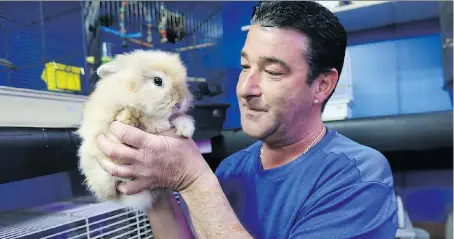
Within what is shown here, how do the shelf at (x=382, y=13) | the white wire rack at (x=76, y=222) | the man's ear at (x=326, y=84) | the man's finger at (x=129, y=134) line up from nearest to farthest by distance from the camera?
the man's finger at (x=129, y=134), the white wire rack at (x=76, y=222), the man's ear at (x=326, y=84), the shelf at (x=382, y=13)

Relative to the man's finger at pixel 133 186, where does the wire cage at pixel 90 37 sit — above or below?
above

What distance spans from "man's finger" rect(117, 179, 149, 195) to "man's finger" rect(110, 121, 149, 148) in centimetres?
8

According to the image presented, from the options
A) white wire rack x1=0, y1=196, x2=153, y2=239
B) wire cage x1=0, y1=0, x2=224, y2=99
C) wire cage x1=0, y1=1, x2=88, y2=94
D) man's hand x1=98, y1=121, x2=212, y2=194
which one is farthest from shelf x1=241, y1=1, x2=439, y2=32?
man's hand x1=98, y1=121, x2=212, y2=194

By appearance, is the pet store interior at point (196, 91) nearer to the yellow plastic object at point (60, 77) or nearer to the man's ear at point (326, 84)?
the yellow plastic object at point (60, 77)

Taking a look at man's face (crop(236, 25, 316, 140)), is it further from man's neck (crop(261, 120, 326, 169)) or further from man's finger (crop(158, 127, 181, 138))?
man's finger (crop(158, 127, 181, 138))

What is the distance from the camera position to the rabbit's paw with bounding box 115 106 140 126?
26.4 inches

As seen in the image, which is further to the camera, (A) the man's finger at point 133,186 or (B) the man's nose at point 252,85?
(B) the man's nose at point 252,85

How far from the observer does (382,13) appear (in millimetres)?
2064

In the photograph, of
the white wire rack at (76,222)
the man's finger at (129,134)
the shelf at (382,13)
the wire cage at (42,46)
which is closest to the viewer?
the man's finger at (129,134)

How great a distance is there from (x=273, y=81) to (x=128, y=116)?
0.36m

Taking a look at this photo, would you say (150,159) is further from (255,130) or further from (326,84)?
(326,84)

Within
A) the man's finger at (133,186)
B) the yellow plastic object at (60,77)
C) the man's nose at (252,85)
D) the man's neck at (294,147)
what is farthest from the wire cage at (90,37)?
the man's finger at (133,186)

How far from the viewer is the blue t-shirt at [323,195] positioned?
2.33 feet

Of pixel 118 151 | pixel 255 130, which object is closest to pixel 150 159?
→ pixel 118 151
